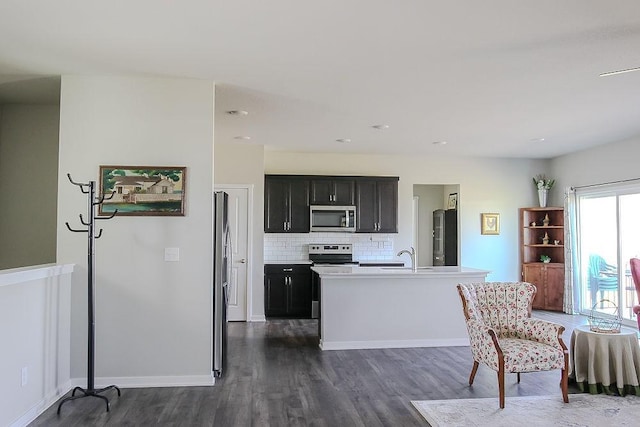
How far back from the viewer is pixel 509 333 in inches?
164

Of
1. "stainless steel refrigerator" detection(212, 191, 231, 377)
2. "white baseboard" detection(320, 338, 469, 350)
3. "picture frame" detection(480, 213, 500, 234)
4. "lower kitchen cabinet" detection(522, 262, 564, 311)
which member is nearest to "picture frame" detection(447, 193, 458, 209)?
"picture frame" detection(480, 213, 500, 234)

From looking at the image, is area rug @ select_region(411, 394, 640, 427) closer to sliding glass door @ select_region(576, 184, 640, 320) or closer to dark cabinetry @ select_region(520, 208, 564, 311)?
sliding glass door @ select_region(576, 184, 640, 320)

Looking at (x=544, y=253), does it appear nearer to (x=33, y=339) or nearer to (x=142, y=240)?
(x=142, y=240)

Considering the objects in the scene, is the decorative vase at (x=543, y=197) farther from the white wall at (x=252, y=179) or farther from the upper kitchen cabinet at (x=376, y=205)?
the white wall at (x=252, y=179)

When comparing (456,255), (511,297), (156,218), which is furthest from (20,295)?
(456,255)

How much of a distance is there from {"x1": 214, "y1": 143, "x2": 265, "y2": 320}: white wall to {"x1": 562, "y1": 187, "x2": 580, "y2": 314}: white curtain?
16.3ft

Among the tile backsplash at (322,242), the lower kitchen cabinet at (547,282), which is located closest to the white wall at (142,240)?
the tile backsplash at (322,242)

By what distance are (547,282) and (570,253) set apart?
650mm

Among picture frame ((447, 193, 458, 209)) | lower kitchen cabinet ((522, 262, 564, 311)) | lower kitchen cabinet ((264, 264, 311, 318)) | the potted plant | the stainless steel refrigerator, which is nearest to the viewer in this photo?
the stainless steel refrigerator

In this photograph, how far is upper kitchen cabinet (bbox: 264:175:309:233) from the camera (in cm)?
761

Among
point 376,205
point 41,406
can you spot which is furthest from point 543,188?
point 41,406

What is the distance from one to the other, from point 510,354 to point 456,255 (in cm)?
489

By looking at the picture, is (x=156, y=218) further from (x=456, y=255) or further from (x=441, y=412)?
(x=456, y=255)

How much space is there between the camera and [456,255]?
846 cm
